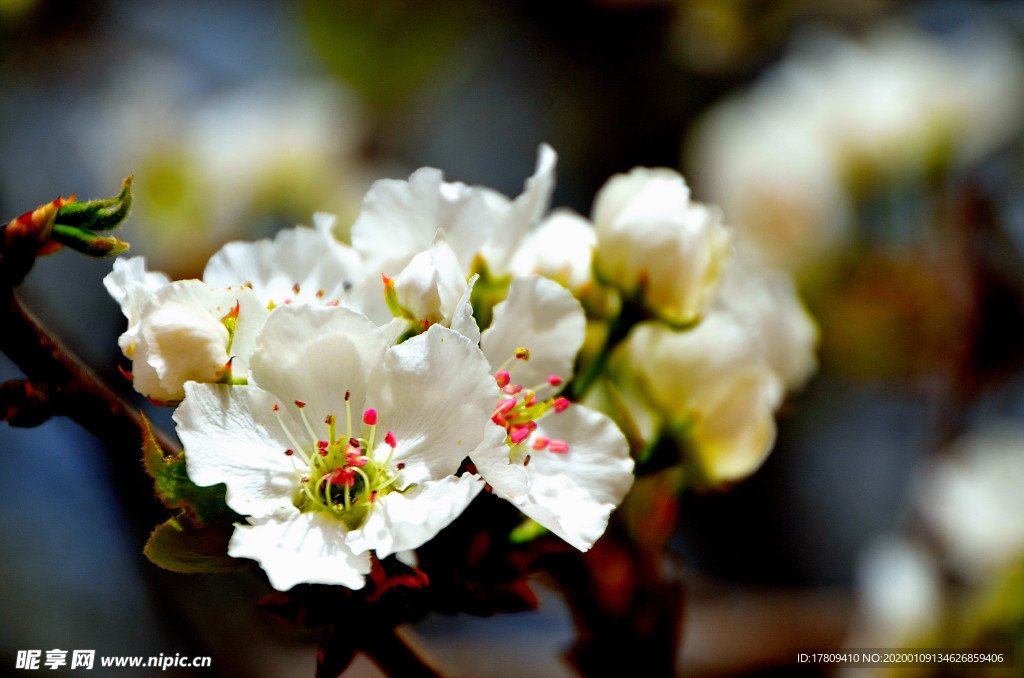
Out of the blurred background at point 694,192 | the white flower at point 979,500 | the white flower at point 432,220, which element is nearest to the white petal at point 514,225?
the white flower at point 432,220

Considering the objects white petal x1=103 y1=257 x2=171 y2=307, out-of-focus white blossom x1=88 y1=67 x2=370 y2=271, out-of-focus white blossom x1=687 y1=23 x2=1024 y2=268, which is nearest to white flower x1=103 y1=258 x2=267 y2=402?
white petal x1=103 y1=257 x2=171 y2=307

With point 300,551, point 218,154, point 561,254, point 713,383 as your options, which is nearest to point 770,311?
point 713,383

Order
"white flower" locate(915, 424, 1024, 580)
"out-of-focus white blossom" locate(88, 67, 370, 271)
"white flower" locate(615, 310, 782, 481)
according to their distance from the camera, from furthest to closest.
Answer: "out-of-focus white blossom" locate(88, 67, 370, 271)
"white flower" locate(915, 424, 1024, 580)
"white flower" locate(615, 310, 782, 481)

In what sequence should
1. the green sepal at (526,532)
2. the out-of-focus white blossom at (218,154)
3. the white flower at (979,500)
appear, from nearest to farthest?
the green sepal at (526,532), the white flower at (979,500), the out-of-focus white blossom at (218,154)

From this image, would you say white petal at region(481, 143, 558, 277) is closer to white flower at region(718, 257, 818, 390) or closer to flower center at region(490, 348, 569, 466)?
flower center at region(490, 348, 569, 466)

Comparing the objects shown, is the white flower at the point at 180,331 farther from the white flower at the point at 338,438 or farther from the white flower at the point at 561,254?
the white flower at the point at 561,254

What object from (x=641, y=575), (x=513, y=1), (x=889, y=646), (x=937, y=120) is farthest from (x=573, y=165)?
(x=641, y=575)
